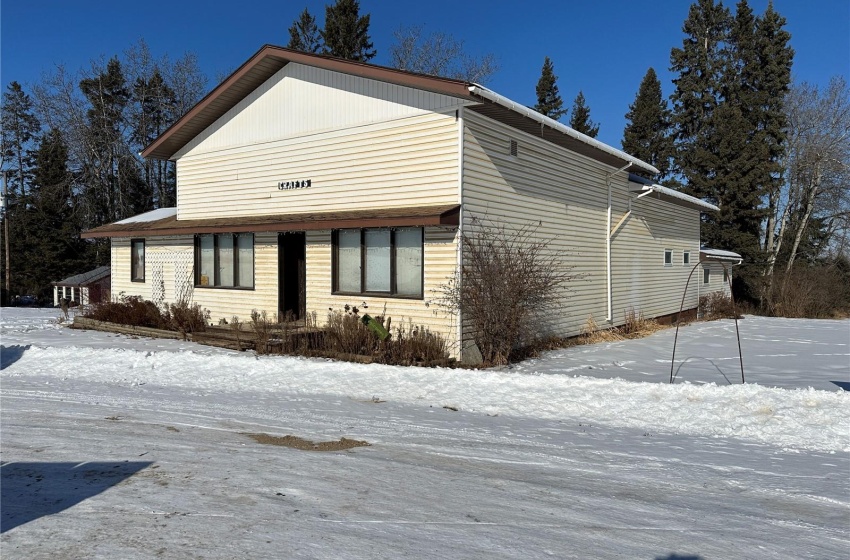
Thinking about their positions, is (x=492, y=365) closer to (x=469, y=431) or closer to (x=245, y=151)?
(x=469, y=431)

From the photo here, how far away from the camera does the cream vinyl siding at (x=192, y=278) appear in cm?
1395

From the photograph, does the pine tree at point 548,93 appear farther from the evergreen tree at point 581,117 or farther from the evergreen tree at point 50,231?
the evergreen tree at point 50,231

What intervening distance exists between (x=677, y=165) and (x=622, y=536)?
126 ft

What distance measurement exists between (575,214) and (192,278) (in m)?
10.2

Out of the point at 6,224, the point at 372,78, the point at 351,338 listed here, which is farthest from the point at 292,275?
the point at 6,224

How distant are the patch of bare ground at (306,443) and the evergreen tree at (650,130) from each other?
37.1m

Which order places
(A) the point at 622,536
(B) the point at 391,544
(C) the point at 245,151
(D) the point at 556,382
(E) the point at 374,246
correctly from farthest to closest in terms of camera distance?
(C) the point at 245,151 < (E) the point at 374,246 < (D) the point at 556,382 < (A) the point at 622,536 < (B) the point at 391,544

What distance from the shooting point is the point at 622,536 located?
378cm

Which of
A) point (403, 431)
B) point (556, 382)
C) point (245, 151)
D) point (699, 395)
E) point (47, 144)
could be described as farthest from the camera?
point (47, 144)

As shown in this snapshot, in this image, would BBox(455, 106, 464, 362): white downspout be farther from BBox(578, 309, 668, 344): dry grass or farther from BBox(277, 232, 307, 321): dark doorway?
BBox(578, 309, 668, 344): dry grass

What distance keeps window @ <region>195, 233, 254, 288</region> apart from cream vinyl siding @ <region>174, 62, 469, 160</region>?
7.87ft

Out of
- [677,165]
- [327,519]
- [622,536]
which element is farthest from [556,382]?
[677,165]

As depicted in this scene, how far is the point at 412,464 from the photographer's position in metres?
5.21

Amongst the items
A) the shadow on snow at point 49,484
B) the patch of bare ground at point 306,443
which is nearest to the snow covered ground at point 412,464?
the shadow on snow at point 49,484
